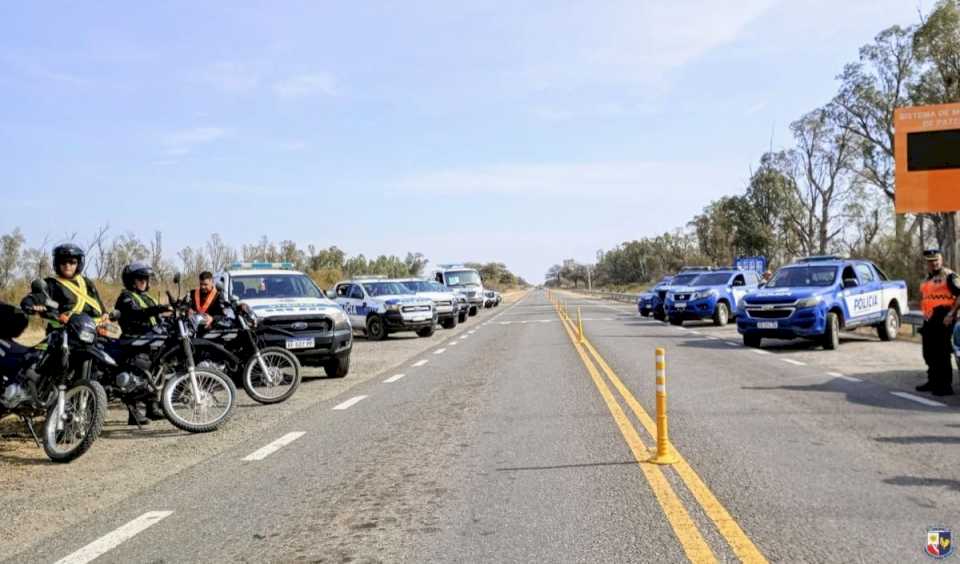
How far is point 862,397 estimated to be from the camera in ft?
33.2

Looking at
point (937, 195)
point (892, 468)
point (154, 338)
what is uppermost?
point (937, 195)

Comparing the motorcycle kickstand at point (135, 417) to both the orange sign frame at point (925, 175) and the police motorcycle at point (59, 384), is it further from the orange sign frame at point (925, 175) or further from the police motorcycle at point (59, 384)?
the orange sign frame at point (925, 175)

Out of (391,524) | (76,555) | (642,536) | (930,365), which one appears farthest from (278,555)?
(930,365)

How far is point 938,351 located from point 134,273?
398 inches

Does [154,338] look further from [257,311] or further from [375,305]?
[375,305]

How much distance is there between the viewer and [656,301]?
A: 32656 mm

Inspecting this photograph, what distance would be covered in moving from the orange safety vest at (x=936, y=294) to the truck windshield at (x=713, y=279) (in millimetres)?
17364

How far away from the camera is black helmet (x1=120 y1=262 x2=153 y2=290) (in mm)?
9922

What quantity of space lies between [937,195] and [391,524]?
78.6 ft

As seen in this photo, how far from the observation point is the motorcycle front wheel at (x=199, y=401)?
848 centimetres

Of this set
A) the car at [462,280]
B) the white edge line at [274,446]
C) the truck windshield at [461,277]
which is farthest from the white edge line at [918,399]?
the truck windshield at [461,277]

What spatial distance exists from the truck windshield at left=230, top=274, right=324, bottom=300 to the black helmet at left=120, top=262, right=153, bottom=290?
350cm

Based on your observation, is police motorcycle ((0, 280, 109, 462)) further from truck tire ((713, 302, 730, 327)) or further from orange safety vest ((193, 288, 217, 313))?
truck tire ((713, 302, 730, 327))

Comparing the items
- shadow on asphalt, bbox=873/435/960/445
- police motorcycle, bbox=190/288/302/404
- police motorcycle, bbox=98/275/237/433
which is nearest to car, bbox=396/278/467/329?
police motorcycle, bbox=190/288/302/404
